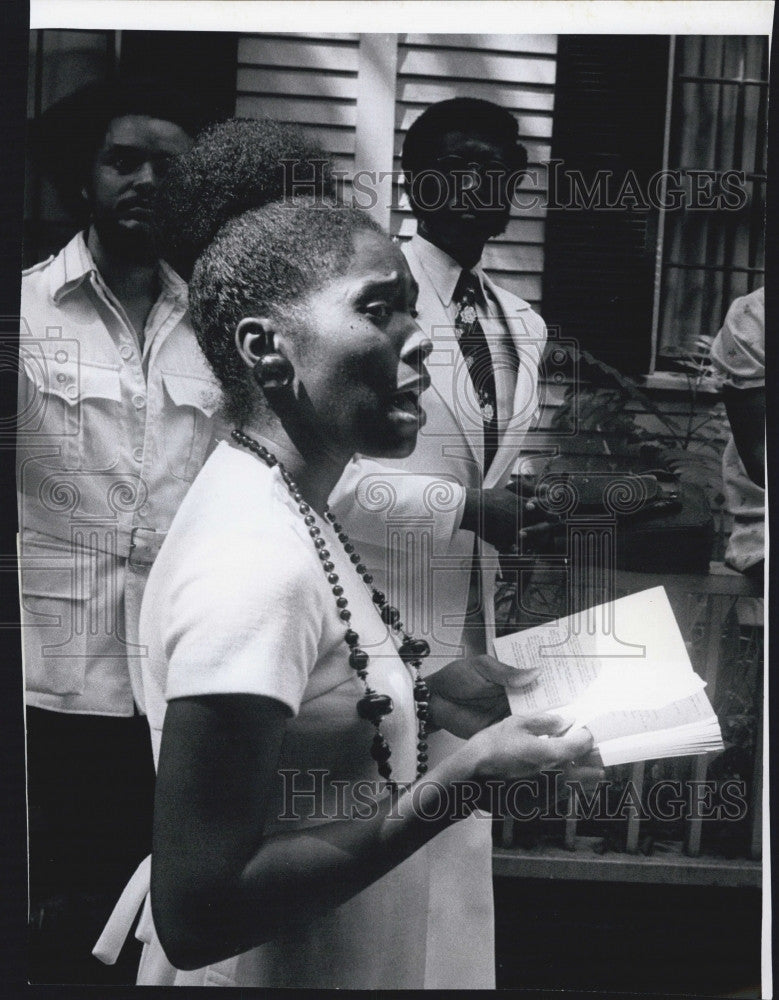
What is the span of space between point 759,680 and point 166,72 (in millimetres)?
2211

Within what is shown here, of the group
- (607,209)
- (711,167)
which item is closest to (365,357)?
(607,209)

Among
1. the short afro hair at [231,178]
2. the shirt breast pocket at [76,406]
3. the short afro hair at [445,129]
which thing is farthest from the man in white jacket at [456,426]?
the shirt breast pocket at [76,406]

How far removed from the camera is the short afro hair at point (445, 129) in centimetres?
288

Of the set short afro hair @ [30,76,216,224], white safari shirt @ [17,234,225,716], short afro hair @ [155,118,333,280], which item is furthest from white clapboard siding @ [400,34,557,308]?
white safari shirt @ [17,234,225,716]

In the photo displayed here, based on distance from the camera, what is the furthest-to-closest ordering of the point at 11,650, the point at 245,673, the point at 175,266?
the point at 11,650 → the point at 175,266 → the point at 245,673

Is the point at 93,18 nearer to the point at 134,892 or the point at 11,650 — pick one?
the point at 11,650

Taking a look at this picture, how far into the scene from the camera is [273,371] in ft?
9.24

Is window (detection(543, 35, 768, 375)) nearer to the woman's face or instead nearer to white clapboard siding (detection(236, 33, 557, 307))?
white clapboard siding (detection(236, 33, 557, 307))

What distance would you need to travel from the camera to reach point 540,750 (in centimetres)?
287

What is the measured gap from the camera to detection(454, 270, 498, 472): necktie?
2.91m

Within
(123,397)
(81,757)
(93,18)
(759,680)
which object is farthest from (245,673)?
(93,18)

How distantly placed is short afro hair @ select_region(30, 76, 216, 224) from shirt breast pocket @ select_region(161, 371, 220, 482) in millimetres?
495

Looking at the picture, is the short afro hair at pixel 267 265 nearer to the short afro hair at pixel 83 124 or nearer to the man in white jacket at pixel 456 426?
the man in white jacket at pixel 456 426

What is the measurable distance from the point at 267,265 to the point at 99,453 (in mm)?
647
